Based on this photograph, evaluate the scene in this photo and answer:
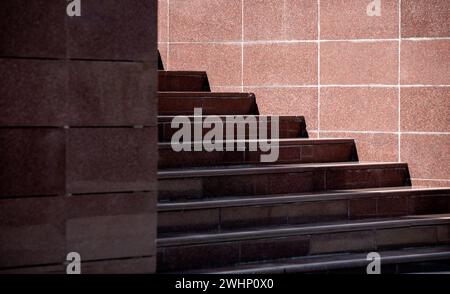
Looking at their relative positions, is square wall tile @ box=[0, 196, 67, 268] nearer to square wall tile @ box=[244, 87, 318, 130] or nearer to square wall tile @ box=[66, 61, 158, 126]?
square wall tile @ box=[66, 61, 158, 126]

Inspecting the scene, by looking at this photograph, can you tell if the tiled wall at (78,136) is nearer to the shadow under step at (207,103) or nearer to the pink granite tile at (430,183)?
the shadow under step at (207,103)

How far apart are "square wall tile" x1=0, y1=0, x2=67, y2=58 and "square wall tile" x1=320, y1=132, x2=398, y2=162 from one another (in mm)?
4096

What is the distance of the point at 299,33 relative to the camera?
10.6 meters

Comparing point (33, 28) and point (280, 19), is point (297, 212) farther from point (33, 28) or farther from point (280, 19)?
point (33, 28)

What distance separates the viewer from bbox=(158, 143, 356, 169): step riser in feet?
28.7

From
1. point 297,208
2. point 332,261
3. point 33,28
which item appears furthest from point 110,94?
point 332,261

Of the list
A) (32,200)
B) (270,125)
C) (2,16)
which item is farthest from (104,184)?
(270,125)

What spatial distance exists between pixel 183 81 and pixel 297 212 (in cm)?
259

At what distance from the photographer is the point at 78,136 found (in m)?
7.21

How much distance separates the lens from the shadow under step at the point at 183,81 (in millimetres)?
10320

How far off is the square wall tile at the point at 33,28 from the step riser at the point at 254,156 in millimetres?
1955

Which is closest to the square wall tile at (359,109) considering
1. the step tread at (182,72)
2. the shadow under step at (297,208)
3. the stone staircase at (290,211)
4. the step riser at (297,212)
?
the stone staircase at (290,211)

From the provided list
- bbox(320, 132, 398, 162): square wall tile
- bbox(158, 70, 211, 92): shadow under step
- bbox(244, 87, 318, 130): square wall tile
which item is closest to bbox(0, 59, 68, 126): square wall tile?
bbox(158, 70, 211, 92): shadow under step
